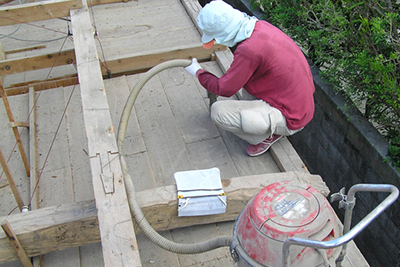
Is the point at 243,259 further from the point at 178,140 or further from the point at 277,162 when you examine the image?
the point at 178,140

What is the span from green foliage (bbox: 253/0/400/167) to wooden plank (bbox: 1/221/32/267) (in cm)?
290

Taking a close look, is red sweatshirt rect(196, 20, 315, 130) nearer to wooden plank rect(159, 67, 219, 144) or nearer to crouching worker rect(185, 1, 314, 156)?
crouching worker rect(185, 1, 314, 156)

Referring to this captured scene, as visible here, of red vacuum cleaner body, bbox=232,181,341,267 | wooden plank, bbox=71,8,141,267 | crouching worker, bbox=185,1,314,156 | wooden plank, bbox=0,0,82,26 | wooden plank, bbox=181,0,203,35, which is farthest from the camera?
wooden plank, bbox=181,0,203,35

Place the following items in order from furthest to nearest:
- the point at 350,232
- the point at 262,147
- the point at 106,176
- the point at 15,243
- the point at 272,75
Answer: the point at 262,147 → the point at 272,75 → the point at 15,243 → the point at 106,176 → the point at 350,232

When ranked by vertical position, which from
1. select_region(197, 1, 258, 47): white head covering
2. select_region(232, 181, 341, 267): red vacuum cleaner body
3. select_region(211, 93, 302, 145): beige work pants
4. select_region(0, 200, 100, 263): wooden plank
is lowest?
select_region(0, 200, 100, 263): wooden plank

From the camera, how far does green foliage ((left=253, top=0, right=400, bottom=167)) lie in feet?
10.7

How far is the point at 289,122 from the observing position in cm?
277

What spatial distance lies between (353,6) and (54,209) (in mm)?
3185

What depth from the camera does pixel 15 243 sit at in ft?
6.88

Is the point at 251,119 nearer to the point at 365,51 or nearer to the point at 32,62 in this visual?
the point at 365,51

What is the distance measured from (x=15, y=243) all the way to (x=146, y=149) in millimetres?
1276

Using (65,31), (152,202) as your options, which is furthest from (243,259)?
(65,31)

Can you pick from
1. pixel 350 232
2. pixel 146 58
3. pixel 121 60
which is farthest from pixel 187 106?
pixel 350 232

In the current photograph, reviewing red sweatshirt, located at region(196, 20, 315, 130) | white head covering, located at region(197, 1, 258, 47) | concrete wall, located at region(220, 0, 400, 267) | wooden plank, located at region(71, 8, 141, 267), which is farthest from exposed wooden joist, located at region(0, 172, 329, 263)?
concrete wall, located at region(220, 0, 400, 267)
